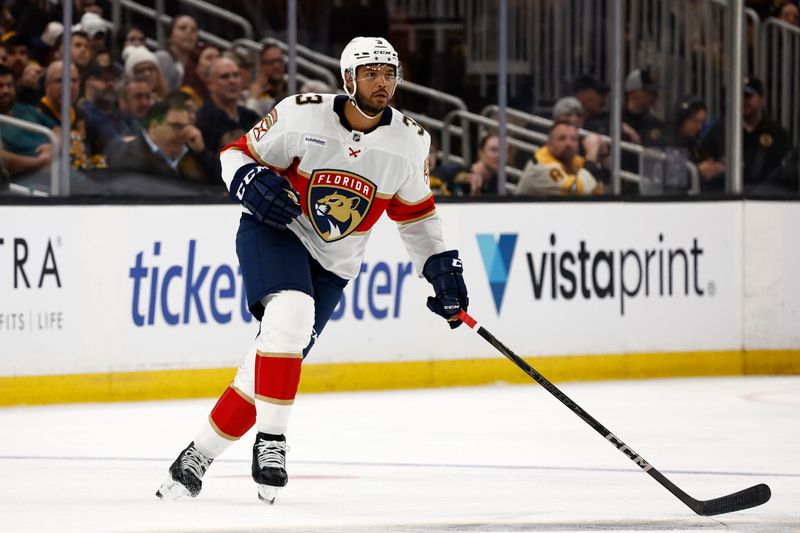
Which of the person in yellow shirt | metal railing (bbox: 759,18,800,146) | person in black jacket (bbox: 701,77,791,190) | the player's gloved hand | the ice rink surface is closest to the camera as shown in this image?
the ice rink surface

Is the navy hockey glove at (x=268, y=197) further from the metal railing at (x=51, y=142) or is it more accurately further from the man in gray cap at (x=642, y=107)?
the man in gray cap at (x=642, y=107)

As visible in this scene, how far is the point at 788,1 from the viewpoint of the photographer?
31.6ft

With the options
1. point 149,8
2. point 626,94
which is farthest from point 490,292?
point 149,8

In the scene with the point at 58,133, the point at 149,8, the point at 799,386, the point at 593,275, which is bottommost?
the point at 799,386

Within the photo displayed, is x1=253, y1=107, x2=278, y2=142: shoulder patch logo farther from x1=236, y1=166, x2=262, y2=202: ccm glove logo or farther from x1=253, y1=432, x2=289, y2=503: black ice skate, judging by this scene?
x1=253, y1=432, x2=289, y2=503: black ice skate

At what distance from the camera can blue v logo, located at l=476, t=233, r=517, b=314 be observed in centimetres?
839

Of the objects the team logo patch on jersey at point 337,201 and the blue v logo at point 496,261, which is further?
the blue v logo at point 496,261

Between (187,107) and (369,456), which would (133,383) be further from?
(369,456)

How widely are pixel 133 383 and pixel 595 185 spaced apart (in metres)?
2.80

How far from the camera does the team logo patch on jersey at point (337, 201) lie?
4758mm

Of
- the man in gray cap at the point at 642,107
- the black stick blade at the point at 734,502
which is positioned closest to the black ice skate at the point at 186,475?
the black stick blade at the point at 734,502

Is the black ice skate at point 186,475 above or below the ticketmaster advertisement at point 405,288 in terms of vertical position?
below

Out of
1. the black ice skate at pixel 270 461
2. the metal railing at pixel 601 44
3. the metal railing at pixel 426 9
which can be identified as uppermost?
the metal railing at pixel 426 9

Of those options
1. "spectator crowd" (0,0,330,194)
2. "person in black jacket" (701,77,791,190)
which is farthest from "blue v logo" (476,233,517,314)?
"person in black jacket" (701,77,791,190)
